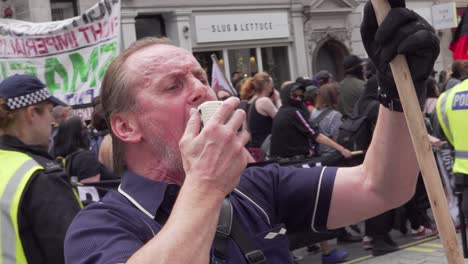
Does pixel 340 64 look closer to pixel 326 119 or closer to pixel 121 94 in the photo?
pixel 326 119

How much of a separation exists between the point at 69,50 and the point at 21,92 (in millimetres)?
3559

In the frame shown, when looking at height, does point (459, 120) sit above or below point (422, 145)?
below

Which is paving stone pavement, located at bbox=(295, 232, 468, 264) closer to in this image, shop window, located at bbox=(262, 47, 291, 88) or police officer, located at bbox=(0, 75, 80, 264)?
police officer, located at bbox=(0, 75, 80, 264)

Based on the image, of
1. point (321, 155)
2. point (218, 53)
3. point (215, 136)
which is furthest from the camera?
point (218, 53)

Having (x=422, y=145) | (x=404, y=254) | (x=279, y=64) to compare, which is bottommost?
(x=404, y=254)

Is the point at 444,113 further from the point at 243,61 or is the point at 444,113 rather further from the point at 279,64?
the point at 279,64

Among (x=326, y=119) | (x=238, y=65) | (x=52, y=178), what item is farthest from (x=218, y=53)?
(x=52, y=178)

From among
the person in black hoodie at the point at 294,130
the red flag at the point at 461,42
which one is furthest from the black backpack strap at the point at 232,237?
the person in black hoodie at the point at 294,130

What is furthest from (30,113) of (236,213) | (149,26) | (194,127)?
(149,26)

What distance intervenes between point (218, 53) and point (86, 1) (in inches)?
155

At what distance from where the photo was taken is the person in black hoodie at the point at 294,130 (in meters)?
6.95

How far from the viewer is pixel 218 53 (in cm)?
1770

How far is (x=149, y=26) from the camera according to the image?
56.0 ft

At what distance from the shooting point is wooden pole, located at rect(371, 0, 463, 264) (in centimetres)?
170
